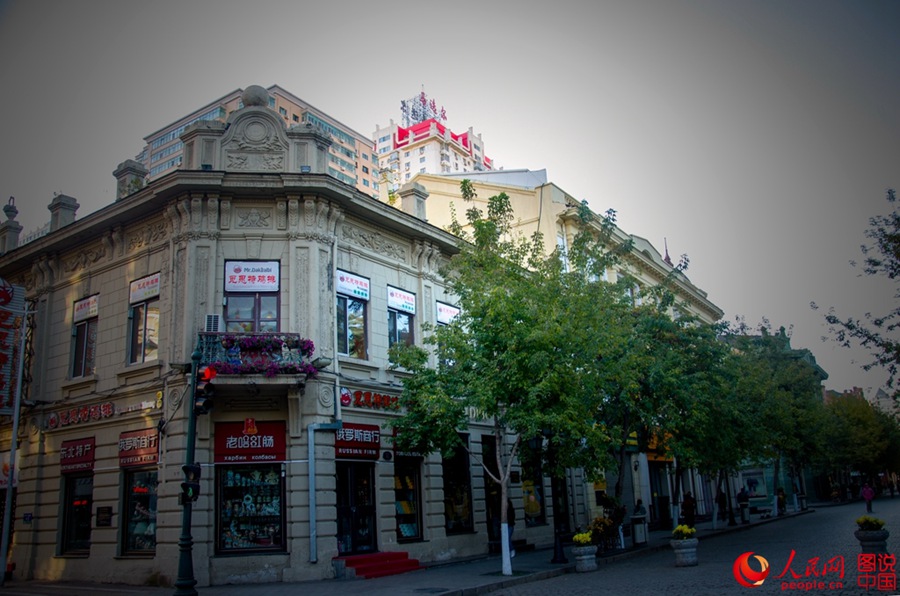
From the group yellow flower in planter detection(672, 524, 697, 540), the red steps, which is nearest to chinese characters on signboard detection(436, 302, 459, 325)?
the red steps

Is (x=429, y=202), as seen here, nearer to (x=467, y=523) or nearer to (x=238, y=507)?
(x=467, y=523)

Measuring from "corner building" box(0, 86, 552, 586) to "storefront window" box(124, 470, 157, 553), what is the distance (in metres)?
0.05

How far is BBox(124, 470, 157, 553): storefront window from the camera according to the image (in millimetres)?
18844

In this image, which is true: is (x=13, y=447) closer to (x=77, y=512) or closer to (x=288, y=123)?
(x=77, y=512)

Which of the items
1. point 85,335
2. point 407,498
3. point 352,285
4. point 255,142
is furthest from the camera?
point 85,335

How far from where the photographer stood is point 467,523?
936 inches

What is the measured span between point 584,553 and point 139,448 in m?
12.4

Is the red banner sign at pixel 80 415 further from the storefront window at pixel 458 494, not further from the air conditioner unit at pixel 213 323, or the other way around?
the storefront window at pixel 458 494

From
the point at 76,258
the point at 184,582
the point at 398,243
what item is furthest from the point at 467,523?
the point at 76,258

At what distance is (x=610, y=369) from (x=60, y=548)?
56.5 feet

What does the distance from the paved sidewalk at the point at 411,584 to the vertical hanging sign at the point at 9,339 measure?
562 centimetres

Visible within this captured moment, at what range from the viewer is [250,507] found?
18219mm

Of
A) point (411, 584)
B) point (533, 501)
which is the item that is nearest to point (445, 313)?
point (533, 501)

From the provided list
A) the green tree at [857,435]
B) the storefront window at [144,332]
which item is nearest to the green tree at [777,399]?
the green tree at [857,435]
